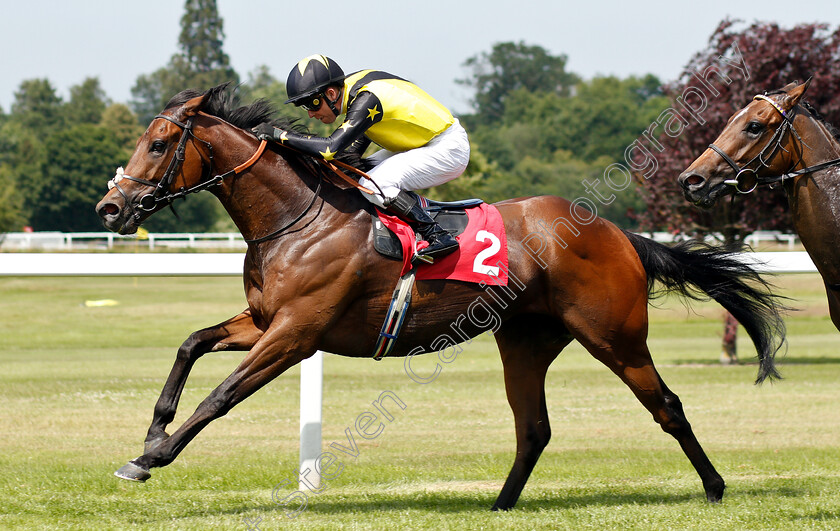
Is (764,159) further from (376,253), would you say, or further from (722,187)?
(376,253)

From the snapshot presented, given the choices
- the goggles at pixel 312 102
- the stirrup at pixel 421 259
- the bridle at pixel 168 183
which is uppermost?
the goggles at pixel 312 102

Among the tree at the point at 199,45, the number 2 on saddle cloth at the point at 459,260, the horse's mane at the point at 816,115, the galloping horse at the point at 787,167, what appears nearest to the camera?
the number 2 on saddle cloth at the point at 459,260

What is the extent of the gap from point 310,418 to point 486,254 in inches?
60.9

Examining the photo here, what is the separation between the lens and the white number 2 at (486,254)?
4875 millimetres

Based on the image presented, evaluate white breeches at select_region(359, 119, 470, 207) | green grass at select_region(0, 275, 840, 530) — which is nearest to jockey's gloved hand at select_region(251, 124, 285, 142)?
white breeches at select_region(359, 119, 470, 207)

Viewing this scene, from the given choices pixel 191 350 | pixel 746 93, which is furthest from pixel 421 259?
pixel 746 93

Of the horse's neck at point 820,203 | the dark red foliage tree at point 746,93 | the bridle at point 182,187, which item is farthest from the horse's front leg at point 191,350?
the dark red foliage tree at point 746,93

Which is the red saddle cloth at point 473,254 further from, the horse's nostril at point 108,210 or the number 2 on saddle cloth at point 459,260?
the horse's nostril at point 108,210

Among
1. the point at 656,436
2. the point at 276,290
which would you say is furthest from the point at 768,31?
the point at 276,290

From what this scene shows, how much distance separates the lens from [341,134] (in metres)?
4.54

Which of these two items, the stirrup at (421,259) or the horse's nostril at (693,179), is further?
the horse's nostril at (693,179)

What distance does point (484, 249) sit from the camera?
491 centimetres

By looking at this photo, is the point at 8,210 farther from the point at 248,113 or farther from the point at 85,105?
the point at 85,105

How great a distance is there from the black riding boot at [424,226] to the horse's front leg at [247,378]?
722mm
